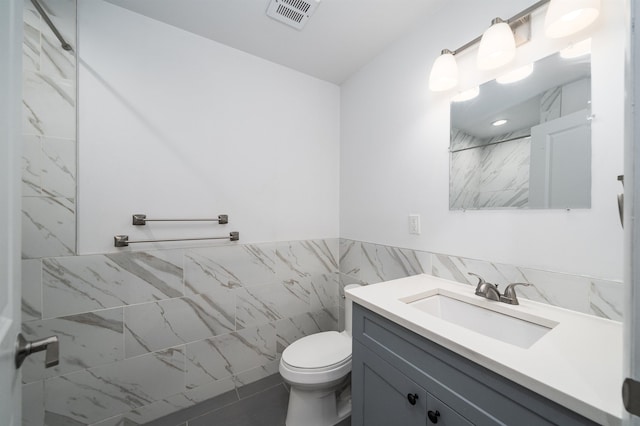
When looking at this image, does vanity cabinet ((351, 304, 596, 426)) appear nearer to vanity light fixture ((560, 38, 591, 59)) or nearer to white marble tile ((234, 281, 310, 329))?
white marble tile ((234, 281, 310, 329))

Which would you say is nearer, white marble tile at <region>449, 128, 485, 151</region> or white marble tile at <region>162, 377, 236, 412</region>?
white marble tile at <region>449, 128, 485, 151</region>

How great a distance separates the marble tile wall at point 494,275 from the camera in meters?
0.85

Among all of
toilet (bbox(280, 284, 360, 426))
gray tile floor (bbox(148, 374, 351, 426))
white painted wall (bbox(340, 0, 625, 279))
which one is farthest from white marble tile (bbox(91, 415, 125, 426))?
white painted wall (bbox(340, 0, 625, 279))

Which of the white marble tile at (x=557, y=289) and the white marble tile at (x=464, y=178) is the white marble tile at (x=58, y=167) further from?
Answer: the white marble tile at (x=557, y=289)

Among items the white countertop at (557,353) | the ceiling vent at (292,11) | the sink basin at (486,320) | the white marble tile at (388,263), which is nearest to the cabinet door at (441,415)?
the white countertop at (557,353)

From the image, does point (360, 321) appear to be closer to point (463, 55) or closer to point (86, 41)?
point (463, 55)

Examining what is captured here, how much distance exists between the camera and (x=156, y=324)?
56.5 inches

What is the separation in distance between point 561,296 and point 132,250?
212 cm

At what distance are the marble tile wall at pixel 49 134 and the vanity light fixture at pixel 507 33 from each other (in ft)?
6.46

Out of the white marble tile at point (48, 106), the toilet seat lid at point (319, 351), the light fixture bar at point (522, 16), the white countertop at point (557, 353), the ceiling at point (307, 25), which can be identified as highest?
the ceiling at point (307, 25)

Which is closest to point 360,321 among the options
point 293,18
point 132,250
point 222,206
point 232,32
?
point 222,206

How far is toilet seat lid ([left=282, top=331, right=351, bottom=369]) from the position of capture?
1334 mm

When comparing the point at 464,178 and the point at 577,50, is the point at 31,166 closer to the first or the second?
the point at 464,178

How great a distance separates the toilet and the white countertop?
1.88 feet
